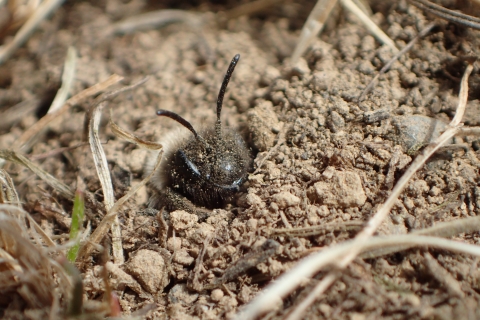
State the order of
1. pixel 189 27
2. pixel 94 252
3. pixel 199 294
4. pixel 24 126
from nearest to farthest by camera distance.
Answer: pixel 199 294 → pixel 94 252 → pixel 24 126 → pixel 189 27

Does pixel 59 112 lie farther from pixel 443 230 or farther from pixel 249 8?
pixel 443 230

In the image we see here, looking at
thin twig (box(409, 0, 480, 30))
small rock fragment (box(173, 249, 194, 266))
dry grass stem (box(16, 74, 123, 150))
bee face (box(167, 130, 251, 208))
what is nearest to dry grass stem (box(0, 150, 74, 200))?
dry grass stem (box(16, 74, 123, 150))

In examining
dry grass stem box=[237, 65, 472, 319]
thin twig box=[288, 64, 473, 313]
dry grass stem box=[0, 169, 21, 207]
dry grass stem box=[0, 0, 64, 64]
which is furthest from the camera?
dry grass stem box=[0, 0, 64, 64]

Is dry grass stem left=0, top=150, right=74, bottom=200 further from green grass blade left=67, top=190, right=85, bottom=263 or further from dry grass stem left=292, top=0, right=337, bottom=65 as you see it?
dry grass stem left=292, top=0, right=337, bottom=65

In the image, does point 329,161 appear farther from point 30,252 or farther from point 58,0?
point 58,0

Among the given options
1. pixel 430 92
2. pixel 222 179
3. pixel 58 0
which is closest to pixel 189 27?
pixel 58 0

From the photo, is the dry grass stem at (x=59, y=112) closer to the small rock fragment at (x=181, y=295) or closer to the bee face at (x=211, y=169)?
the bee face at (x=211, y=169)

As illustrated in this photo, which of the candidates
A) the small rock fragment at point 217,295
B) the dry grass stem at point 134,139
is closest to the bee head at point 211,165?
the dry grass stem at point 134,139
